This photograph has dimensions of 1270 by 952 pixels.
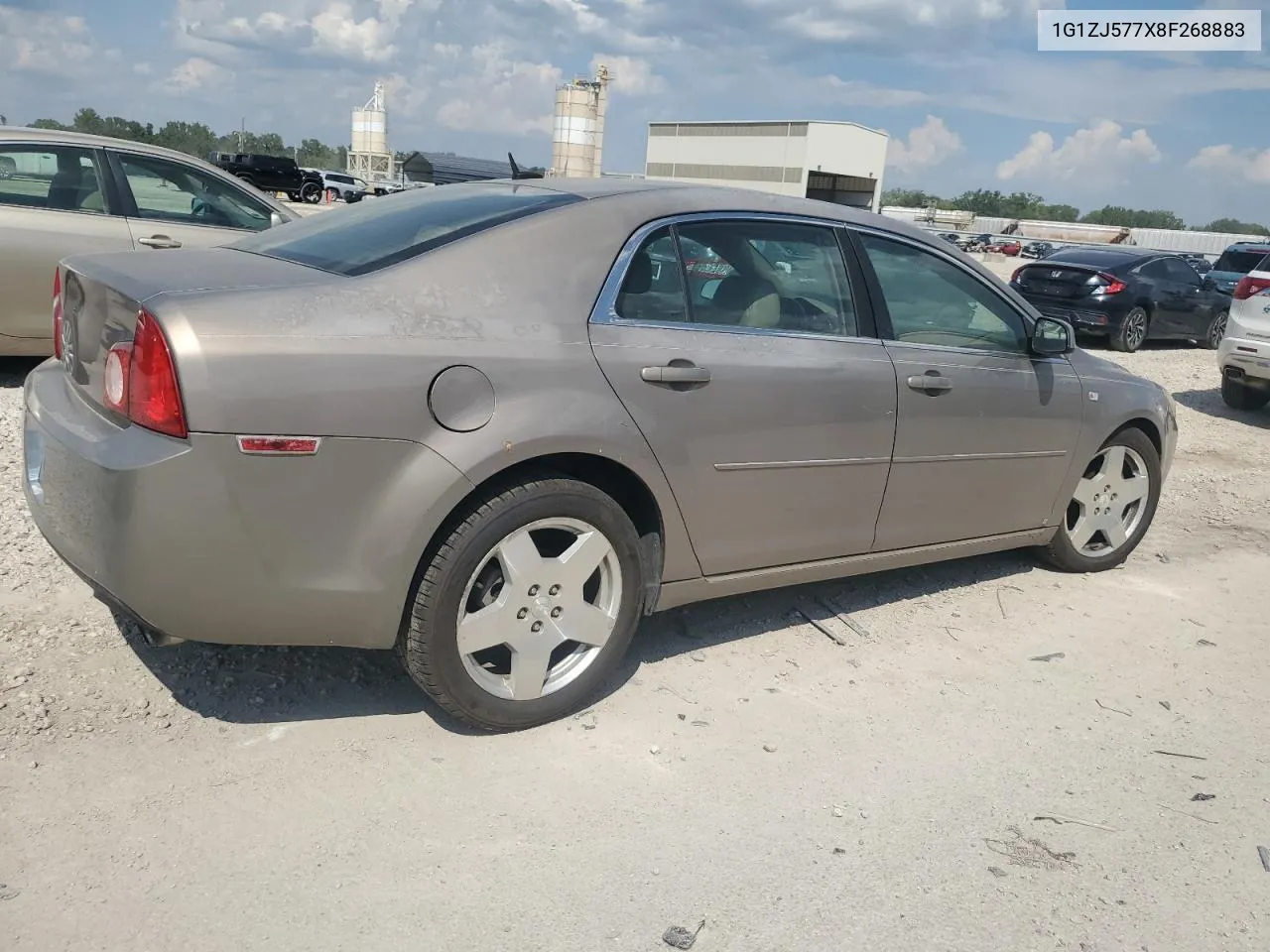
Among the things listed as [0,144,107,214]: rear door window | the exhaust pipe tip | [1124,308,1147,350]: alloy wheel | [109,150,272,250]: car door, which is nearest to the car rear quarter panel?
the exhaust pipe tip

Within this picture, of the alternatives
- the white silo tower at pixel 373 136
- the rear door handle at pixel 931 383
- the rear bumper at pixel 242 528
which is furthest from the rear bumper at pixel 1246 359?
the white silo tower at pixel 373 136

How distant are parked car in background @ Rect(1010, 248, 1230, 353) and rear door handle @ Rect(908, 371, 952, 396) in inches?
421

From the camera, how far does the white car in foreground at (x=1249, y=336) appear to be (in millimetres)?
9508

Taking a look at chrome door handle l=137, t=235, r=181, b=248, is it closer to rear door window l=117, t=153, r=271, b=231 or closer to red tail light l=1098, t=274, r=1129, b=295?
rear door window l=117, t=153, r=271, b=231

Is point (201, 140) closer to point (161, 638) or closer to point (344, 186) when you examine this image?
point (344, 186)

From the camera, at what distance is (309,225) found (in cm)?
391

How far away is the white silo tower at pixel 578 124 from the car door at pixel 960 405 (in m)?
84.3

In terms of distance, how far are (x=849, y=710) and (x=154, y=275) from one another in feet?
8.50

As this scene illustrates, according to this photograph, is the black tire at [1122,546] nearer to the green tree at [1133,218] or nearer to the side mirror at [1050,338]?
the side mirror at [1050,338]

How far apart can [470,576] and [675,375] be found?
0.92 metres

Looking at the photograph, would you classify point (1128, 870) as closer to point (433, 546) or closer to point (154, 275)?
point (433, 546)

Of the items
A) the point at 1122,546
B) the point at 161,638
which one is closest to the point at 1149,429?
the point at 1122,546

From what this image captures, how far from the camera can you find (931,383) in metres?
4.15

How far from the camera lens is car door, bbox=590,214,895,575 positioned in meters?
3.41
